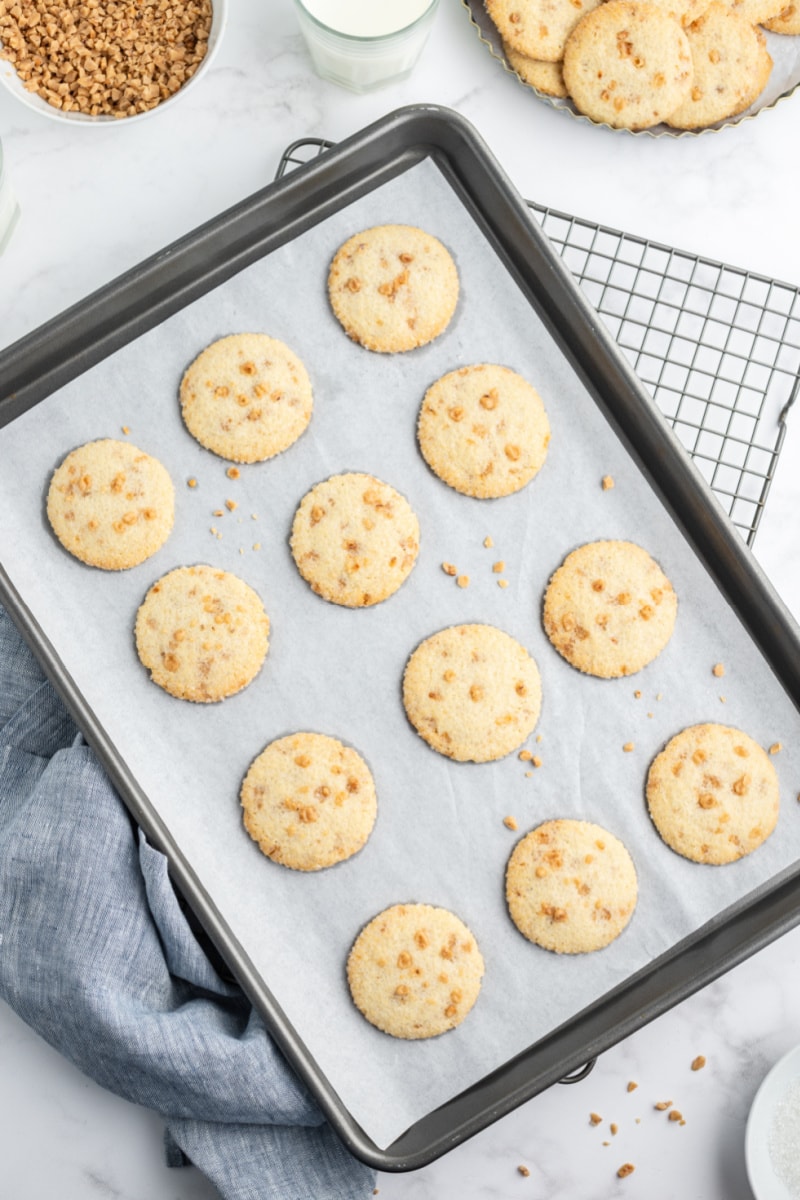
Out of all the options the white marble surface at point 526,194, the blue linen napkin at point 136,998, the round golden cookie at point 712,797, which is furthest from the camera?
the white marble surface at point 526,194

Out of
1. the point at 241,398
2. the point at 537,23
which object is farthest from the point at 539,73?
the point at 241,398

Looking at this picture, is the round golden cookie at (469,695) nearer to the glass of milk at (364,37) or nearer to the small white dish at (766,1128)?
the small white dish at (766,1128)

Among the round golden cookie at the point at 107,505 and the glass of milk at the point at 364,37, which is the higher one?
the glass of milk at the point at 364,37

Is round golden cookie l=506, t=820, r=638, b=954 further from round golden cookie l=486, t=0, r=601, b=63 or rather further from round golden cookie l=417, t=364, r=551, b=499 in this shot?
round golden cookie l=486, t=0, r=601, b=63

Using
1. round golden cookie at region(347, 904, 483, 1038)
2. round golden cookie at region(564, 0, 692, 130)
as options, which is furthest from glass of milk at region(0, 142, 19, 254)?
round golden cookie at region(347, 904, 483, 1038)

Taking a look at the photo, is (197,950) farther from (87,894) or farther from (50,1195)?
(50,1195)

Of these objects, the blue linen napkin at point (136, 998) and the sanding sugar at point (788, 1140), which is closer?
the blue linen napkin at point (136, 998)

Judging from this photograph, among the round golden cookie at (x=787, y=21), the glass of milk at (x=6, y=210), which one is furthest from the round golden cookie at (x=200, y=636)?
the round golden cookie at (x=787, y=21)

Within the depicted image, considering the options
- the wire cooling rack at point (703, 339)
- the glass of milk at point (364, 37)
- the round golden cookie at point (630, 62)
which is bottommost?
the wire cooling rack at point (703, 339)

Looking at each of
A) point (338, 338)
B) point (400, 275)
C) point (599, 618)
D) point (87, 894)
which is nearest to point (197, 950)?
point (87, 894)
